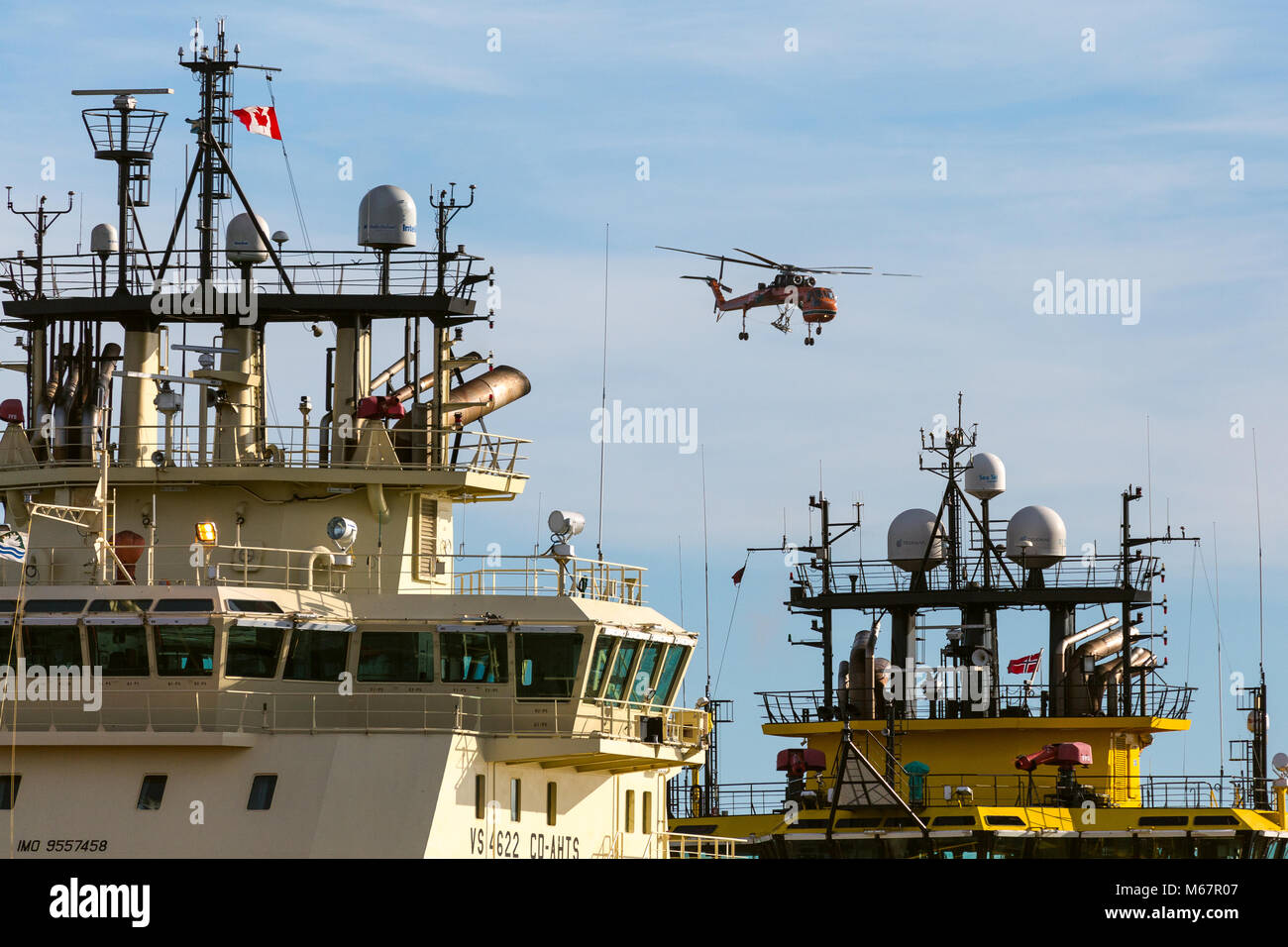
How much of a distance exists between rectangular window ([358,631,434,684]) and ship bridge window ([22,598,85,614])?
5.35 m

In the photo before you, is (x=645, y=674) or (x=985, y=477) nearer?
(x=645, y=674)

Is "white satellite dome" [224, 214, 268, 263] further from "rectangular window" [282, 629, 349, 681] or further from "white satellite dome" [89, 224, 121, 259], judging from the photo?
"rectangular window" [282, 629, 349, 681]

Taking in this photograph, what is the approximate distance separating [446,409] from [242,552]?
19.0 feet

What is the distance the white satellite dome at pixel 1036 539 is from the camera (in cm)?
8725

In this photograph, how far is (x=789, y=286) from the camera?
10362 cm

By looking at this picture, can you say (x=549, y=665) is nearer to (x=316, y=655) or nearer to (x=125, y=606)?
(x=316, y=655)

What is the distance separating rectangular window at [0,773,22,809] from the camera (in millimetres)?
46969

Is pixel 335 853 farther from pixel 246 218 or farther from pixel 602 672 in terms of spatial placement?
pixel 246 218

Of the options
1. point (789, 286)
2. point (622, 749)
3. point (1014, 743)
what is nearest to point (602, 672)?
point (622, 749)

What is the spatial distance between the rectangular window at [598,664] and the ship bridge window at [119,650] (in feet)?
28.2

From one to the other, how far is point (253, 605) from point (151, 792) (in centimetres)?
393

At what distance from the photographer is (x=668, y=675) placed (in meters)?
53.5

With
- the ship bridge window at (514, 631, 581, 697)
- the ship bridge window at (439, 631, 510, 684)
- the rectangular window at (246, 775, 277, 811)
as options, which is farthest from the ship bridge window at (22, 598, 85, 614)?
the ship bridge window at (514, 631, 581, 697)

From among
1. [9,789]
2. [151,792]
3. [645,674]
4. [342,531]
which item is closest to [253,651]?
[342,531]
